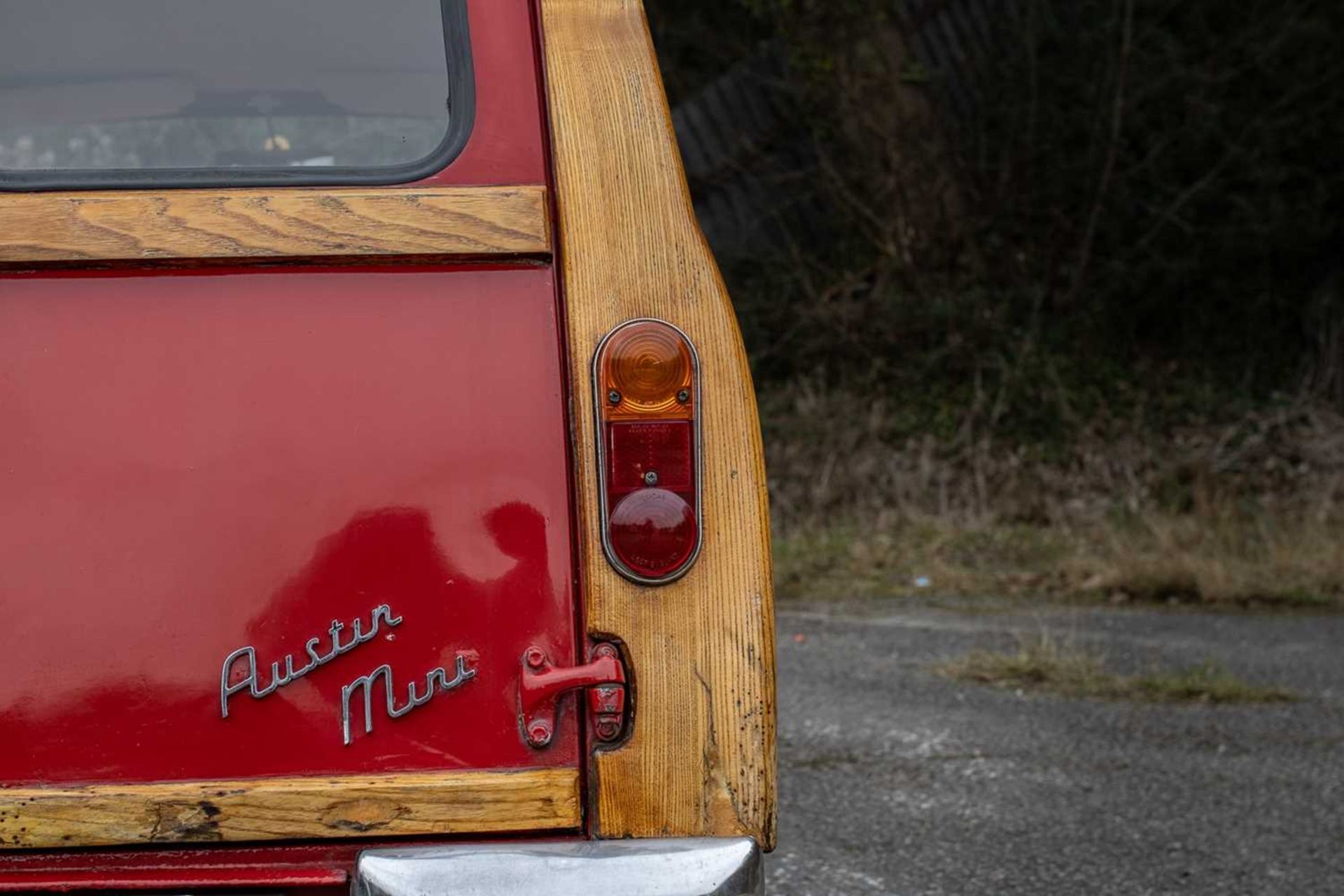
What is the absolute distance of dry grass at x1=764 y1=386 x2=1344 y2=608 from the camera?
280 inches

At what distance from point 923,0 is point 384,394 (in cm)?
1163

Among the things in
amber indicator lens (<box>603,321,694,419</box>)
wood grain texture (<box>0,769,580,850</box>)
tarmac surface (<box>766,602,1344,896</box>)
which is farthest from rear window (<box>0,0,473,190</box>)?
tarmac surface (<box>766,602,1344,896</box>)

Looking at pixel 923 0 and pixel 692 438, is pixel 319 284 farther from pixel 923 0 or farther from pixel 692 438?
pixel 923 0

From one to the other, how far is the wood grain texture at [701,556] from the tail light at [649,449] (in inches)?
0.6

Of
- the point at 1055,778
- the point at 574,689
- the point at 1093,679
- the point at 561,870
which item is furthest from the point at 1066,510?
the point at 561,870

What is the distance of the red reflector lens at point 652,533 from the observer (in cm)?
179

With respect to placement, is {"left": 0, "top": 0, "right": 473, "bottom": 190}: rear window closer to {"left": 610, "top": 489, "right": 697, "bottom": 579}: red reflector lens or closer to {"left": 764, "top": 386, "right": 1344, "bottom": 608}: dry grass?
{"left": 610, "top": 489, "right": 697, "bottom": 579}: red reflector lens

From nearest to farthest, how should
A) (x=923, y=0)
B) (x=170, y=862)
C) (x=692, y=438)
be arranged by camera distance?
(x=170, y=862) < (x=692, y=438) < (x=923, y=0)

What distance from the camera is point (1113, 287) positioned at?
38.2 feet

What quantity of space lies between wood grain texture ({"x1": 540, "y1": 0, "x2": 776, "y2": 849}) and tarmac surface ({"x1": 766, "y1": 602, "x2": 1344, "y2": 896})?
5.36 ft

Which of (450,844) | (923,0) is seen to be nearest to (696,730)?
(450,844)

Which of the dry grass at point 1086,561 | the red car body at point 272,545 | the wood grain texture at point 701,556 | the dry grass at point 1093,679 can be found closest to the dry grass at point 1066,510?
the dry grass at point 1086,561

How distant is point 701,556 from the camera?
1.82 metres

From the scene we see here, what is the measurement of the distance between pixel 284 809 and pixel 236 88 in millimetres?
928
